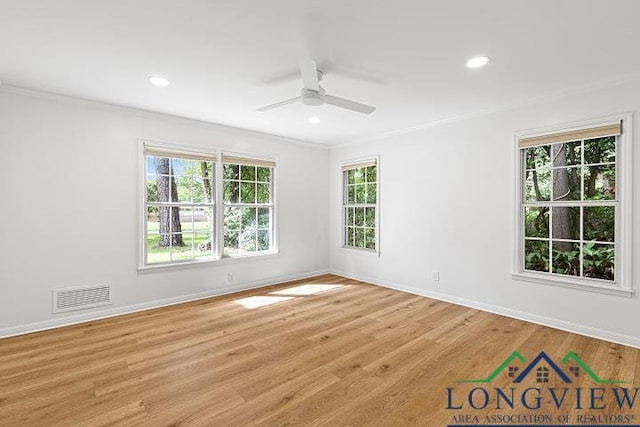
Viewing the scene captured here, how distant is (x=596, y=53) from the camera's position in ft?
8.14

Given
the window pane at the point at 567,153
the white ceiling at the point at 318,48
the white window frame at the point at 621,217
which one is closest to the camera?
the white ceiling at the point at 318,48

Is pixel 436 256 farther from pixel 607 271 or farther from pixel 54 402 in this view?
pixel 54 402

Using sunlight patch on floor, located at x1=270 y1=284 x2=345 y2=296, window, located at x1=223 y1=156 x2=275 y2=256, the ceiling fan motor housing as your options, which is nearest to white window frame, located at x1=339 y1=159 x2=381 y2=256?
sunlight patch on floor, located at x1=270 y1=284 x2=345 y2=296

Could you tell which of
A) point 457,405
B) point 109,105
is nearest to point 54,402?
point 457,405

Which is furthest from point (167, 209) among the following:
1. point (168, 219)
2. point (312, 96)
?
→ point (312, 96)

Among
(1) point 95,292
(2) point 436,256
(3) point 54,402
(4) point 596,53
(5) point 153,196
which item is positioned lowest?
(3) point 54,402

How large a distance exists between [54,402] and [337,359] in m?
2.01

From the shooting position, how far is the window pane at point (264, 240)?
520cm

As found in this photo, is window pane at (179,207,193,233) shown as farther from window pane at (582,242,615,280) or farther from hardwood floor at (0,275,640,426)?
window pane at (582,242,615,280)

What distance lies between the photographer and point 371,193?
5.43 meters

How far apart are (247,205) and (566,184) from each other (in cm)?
413

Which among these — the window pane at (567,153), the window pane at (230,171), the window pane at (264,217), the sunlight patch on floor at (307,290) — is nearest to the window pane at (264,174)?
the window pane at (230,171)

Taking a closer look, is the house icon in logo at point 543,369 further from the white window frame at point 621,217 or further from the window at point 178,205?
the window at point 178,205

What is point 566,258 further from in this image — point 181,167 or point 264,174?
point 181,167
